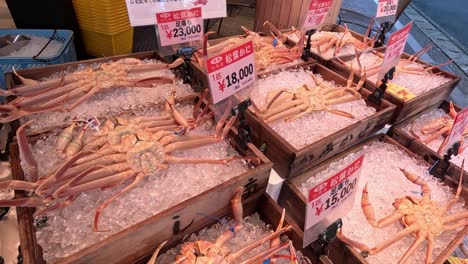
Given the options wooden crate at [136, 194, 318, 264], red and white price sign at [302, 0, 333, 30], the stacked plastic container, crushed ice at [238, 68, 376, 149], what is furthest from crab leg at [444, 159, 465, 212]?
the stacked plastic container

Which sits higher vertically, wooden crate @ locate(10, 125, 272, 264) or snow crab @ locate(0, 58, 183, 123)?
snow crab @ locate(0, 58, 183, 123)

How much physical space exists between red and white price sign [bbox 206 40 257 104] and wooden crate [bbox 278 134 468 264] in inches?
21.8

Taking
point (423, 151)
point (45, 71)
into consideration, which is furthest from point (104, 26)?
point (423, 151)

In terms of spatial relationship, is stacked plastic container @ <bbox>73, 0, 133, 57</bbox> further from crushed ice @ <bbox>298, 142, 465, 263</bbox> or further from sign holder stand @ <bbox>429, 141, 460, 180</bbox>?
sign holder stand @ <bbox>429, 141, 460, 180</bbox>

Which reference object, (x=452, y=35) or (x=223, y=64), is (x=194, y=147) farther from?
(x=452, y=35)

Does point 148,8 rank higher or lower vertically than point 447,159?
higher

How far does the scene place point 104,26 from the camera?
102 inches

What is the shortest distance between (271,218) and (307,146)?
0.41m

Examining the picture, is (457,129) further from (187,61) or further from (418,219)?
(187,61)

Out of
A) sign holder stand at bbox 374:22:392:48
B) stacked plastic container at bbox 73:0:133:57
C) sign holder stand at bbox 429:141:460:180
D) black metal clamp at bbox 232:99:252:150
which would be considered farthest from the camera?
sign holder stand at bbox 374:22:392:48

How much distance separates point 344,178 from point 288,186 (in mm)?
410

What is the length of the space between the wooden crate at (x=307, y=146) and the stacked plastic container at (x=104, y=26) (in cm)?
166

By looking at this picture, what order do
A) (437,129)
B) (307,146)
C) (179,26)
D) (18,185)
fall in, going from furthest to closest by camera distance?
(437,129) < (179,26) < (307,146) < (18,185)

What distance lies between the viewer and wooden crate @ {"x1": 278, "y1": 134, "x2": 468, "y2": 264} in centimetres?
126
